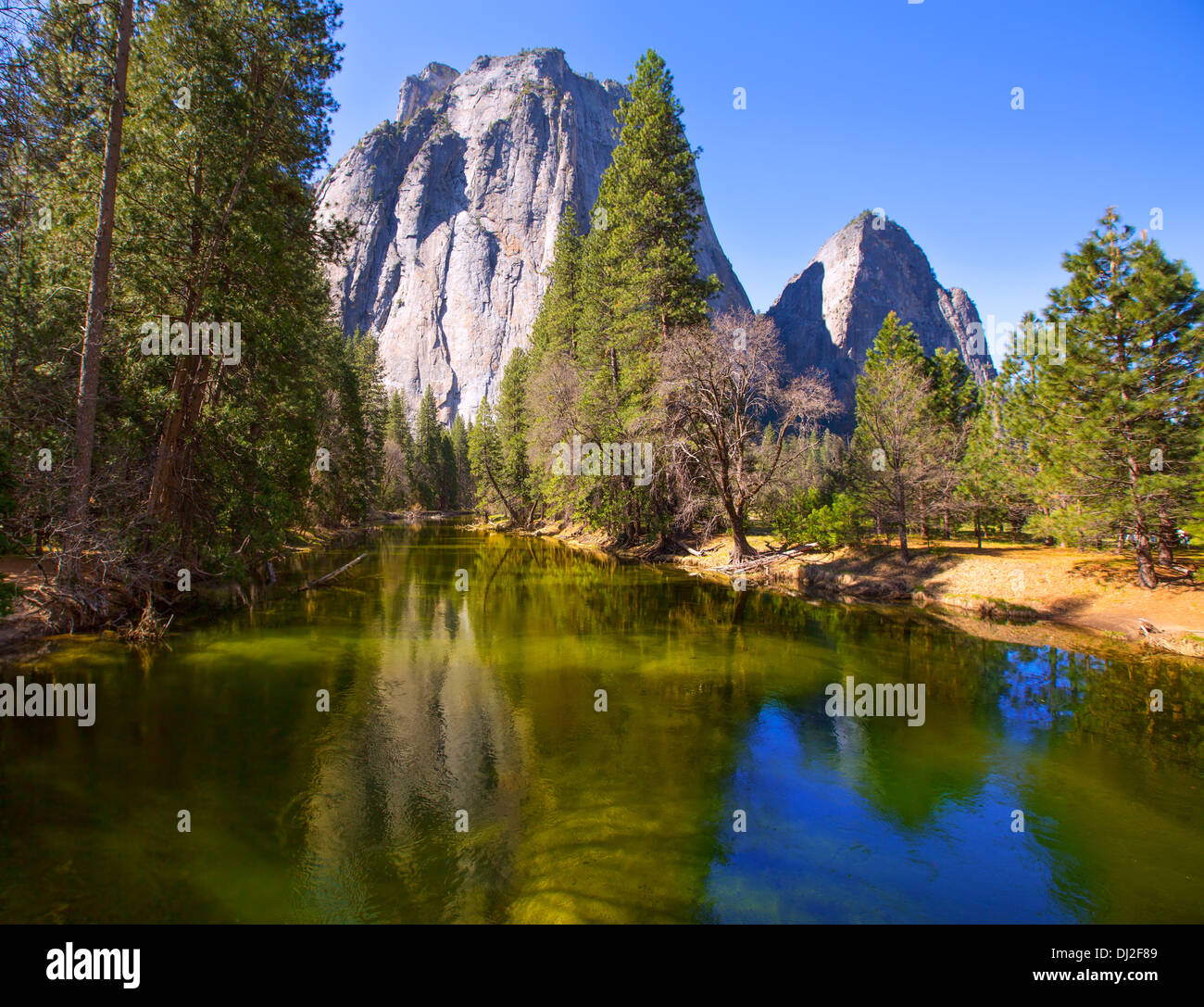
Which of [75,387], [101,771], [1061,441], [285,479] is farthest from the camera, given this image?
[285,479]

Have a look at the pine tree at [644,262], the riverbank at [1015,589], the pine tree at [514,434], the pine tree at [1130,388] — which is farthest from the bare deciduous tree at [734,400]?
the pine tree at [514,434]

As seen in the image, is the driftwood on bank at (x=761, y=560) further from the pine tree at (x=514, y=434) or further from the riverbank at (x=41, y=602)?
the pine tree at (x=514, y=434)

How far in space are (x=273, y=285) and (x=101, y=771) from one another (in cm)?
1386

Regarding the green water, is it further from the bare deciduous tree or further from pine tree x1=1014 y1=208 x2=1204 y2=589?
the bare deciduous tree

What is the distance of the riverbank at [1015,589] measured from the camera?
15484 millimetres

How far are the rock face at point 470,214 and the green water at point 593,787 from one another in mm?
119998

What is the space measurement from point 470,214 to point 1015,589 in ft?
491

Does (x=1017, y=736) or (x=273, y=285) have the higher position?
(x=273, y=285)

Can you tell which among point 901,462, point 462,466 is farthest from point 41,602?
point 462,466
